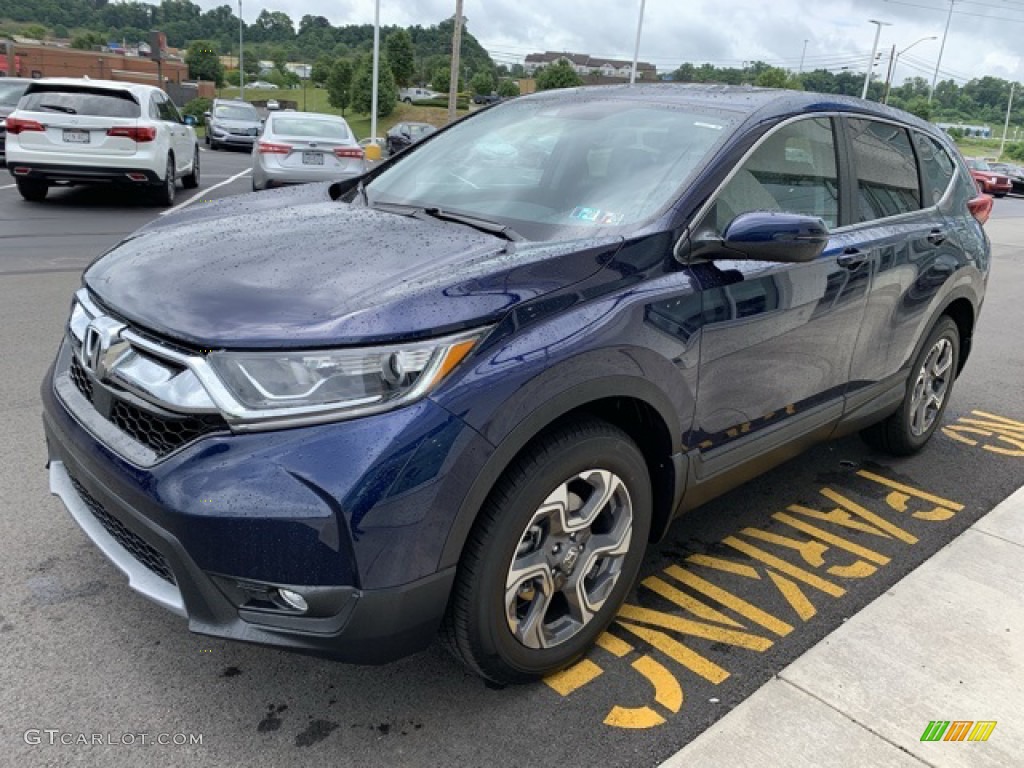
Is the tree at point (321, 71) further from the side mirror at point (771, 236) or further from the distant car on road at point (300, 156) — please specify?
the side mirror at point (771, 236)

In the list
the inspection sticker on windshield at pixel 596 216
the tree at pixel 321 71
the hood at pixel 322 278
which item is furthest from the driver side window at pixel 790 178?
the tree at pixel 321 71

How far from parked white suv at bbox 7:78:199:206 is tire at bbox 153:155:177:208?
9.3 inches

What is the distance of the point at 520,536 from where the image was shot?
2.25 metres

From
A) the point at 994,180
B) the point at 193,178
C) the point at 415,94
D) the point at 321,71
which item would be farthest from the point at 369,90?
the point at 193,178

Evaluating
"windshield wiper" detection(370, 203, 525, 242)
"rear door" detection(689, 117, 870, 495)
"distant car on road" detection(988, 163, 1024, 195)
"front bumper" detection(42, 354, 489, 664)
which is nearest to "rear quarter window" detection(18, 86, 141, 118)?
"windshield wiper" detection(370, 203, 525, 242)

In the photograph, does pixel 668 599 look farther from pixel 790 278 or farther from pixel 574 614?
pixel 790 278

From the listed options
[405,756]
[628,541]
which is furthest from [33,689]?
[628,541]

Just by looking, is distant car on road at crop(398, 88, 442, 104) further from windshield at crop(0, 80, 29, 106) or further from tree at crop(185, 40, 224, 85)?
windshield at crop(0, 80, 29, 106)

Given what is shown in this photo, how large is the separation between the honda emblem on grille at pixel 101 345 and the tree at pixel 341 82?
207 feet

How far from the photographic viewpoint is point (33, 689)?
2352 millimetres

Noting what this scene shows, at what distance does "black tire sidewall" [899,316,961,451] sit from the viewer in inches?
164

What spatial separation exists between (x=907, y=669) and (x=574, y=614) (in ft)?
3.61

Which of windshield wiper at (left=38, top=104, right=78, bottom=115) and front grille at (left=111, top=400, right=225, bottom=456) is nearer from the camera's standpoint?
front grille at (left=111, top=400, right=225, bottom=456)

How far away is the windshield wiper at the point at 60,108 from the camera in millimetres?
11047
